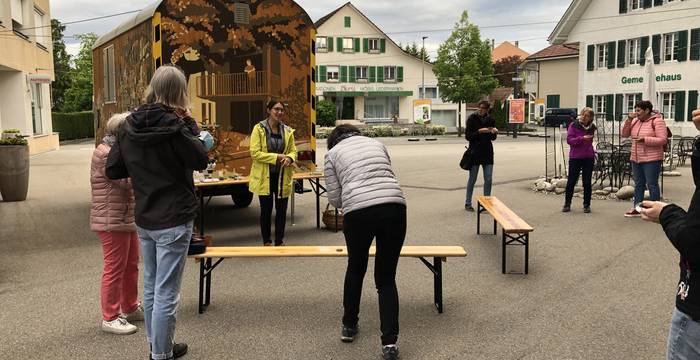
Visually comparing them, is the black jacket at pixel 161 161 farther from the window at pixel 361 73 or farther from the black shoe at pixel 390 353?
the window at pixel 361 73

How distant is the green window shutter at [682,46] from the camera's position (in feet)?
99.9

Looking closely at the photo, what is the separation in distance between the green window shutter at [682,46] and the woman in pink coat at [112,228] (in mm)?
31456

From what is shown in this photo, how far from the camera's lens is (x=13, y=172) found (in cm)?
1257

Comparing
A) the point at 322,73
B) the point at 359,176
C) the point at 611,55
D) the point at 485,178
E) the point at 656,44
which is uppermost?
the point at 322,73

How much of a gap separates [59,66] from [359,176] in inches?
2890

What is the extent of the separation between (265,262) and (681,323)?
16.9 ft

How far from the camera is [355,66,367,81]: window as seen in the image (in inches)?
2350

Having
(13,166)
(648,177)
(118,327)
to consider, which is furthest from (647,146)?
(13,166)

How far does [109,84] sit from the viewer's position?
34.8ft

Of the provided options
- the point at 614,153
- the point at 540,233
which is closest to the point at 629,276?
the point at 540,233

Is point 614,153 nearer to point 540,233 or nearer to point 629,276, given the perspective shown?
point 540,233

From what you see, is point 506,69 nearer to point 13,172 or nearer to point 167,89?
point 13,172

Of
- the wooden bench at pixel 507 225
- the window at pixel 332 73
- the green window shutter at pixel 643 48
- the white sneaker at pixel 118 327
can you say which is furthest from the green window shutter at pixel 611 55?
the white sneaker at pixel 118 327

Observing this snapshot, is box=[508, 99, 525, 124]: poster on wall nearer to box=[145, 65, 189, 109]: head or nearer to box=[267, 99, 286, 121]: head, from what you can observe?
box=[267, 99, 286, 121]: head
